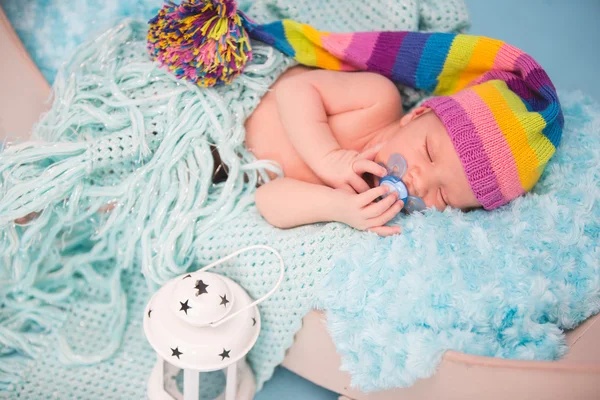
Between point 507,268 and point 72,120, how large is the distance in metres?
0.94

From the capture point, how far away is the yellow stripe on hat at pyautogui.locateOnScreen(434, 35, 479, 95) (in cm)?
117

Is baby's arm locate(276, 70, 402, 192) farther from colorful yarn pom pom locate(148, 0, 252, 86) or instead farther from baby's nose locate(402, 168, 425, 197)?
colorful yarn pom pom locate(148, 0, 252, 86)

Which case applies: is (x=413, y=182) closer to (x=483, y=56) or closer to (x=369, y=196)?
(x=369, y=196)

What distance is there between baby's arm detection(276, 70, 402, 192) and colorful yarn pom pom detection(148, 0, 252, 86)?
6.5 inches

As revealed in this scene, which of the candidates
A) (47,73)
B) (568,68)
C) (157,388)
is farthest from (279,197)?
(568,68)

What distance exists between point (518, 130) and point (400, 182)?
244 mm

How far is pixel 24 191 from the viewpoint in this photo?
1.03 metres

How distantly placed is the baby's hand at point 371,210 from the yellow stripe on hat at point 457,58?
0.39m

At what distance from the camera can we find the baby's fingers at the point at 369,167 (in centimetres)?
107

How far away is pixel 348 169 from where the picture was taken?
109 centimetres

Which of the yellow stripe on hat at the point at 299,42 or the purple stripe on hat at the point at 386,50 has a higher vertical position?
the yellow stripe on hat at the point at 299,42

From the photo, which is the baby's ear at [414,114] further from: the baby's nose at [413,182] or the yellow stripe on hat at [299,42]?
the yellow stripe on hat at [299,42]

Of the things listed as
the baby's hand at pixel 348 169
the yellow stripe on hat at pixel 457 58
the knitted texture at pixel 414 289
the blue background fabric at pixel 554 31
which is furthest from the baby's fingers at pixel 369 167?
the blue background fabric at pixel 554 31

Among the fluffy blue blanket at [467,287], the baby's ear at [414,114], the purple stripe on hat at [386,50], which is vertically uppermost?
the purple stripe on hat at [386,50]
